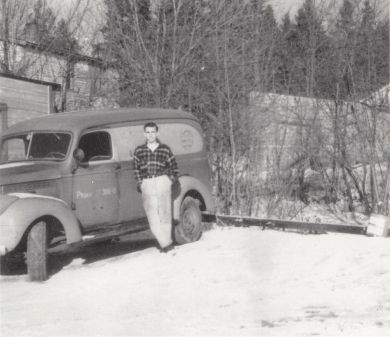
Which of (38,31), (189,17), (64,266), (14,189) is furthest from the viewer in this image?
(38,31)

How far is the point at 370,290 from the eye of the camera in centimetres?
580

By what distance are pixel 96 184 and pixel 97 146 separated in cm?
64

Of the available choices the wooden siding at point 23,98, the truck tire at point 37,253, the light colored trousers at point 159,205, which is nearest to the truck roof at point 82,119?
the light colored trousers at point 159,205

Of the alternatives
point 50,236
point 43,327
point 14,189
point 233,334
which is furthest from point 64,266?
point 233,334

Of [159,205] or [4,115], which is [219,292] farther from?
[4,115]

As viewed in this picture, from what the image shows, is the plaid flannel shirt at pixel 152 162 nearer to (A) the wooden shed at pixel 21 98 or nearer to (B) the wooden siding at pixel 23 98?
(A) the wooden shed at pixel 21 98

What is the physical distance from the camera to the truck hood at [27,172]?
7.61m

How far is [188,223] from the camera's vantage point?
31.0 ft

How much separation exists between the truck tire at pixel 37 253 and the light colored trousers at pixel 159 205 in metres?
1.60

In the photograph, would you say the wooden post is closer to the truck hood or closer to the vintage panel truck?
the vintage panel truck

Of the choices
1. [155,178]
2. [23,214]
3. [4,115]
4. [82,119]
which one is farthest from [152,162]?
[4,115]

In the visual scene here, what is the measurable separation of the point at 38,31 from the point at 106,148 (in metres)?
24.5

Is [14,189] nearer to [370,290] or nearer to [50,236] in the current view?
[50,236]

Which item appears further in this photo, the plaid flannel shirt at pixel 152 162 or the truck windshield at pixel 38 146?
the plaid flannel shirt at pixel 152 162
